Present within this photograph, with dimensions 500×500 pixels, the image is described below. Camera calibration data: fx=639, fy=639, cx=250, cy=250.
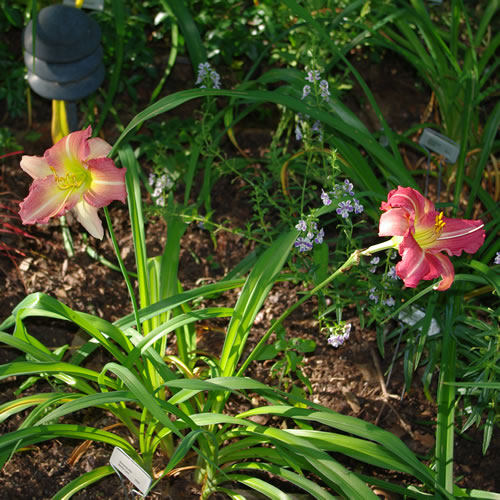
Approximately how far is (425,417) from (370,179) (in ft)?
2.34

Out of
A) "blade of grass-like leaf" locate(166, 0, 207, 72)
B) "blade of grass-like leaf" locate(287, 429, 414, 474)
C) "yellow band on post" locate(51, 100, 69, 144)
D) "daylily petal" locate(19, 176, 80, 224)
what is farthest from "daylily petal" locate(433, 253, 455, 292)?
"yellow band on post" locate(51, 100, 69, 144)

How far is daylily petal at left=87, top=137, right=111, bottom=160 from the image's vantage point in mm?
1330

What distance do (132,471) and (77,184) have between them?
2.05 feet

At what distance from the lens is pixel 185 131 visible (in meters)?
2.41

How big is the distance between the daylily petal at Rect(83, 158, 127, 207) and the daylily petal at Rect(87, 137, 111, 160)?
42mm

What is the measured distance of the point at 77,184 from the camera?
133cm

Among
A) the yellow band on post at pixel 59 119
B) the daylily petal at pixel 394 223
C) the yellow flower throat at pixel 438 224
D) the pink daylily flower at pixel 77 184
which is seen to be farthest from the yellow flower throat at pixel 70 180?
the yellow band on post at pixel 59 119

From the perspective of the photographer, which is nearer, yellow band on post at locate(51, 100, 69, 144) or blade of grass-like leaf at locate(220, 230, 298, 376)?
blade of grass-like leaf at locate(220, 230, 298, 376)

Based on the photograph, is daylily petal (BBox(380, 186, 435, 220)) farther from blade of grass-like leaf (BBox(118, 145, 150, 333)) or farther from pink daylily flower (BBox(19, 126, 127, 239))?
blade of grass-like leaf (BBox(118, 145, 150, 333))

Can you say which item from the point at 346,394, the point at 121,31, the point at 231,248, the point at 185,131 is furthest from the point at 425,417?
the point at 121,31

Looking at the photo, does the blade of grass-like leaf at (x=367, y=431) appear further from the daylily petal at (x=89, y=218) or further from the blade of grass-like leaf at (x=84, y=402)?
the daylily petal at (x=89, y=218)

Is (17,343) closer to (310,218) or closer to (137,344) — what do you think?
(137,344)

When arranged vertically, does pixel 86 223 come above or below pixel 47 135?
A: above

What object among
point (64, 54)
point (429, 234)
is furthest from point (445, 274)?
point (64, 54)
